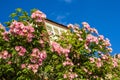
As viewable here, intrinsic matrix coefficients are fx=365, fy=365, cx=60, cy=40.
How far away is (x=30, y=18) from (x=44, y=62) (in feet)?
6.98

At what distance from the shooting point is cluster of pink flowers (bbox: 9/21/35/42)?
15.8m

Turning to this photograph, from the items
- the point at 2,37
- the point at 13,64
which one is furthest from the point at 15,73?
the point at 2,37

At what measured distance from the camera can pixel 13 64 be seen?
16.2 m

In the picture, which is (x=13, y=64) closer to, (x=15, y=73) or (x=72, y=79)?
(x=15, y=73)

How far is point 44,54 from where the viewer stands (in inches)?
631

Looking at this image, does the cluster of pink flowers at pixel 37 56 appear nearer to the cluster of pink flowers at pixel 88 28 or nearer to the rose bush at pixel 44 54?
the rose bush at pixel 44 54

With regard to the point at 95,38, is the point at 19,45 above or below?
below

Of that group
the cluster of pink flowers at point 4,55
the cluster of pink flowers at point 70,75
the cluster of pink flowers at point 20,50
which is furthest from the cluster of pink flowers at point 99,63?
the cluster of pink flowers at point 4,55

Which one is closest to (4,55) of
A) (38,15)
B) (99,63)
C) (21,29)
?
(21,29)

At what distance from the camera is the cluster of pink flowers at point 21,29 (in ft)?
52.0

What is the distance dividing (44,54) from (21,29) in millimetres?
1487

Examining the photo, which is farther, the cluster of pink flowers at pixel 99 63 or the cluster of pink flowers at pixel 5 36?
the cluster of pink flowers at pixel 99 63

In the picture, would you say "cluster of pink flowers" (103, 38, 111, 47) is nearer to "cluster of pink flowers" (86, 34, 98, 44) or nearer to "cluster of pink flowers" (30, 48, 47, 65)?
"cluster of pink flowers" (86, 34, 98, 44)

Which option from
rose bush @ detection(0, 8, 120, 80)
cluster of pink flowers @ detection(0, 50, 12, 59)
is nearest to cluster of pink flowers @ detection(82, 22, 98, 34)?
rose bush @ detection(0, 8, 120, 80)
